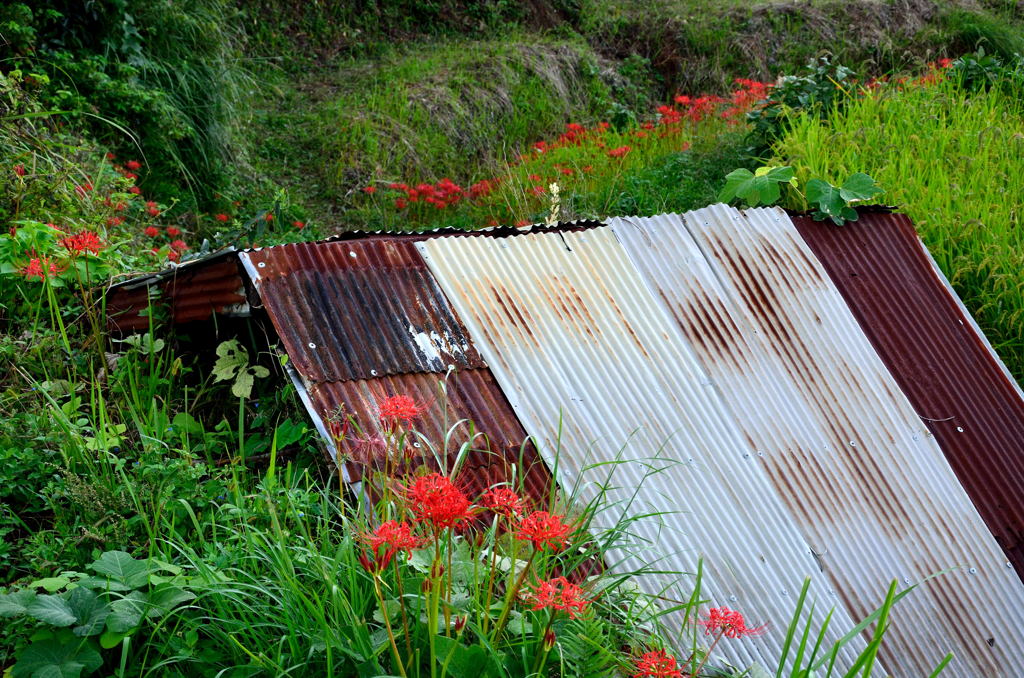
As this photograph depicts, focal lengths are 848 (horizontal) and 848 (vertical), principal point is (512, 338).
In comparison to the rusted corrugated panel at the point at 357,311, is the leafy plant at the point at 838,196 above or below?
above

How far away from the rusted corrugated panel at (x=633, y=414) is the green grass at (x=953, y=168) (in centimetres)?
257

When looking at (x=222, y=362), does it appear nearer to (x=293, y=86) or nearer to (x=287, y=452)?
(x=287, y=452)

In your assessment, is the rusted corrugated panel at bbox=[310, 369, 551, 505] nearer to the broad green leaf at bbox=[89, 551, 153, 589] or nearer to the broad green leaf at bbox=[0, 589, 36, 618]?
the broad green leaf at bbox=[89, 551, 153, 589]

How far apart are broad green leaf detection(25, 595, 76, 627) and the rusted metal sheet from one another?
132 centimetres

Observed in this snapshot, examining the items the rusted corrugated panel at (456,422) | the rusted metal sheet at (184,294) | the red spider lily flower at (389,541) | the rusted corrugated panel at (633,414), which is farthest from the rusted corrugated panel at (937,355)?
the red spider lily flower at (389,541)

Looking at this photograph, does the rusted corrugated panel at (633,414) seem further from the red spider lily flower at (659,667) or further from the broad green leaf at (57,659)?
the broad green leaf at (57,659)

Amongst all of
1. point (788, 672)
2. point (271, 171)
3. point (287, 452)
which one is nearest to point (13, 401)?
point (287, 452)

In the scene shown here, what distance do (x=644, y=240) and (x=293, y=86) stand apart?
27.2 ft

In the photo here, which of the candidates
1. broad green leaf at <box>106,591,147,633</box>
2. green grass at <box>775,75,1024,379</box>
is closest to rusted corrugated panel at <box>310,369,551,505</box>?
broad green leaf at <box>106,591,147,633</box>

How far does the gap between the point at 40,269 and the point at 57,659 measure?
77.6 inches

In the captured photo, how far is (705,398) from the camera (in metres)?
3.48

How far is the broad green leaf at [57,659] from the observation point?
2.06m

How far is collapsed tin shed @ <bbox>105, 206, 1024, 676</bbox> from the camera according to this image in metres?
3.05

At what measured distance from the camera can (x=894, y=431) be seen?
3.76 m
